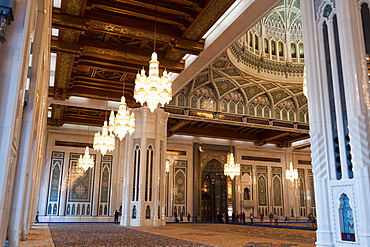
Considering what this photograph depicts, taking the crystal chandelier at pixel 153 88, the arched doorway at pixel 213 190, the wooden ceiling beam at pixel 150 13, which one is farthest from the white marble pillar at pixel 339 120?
the arched doorway at pixel 213 190

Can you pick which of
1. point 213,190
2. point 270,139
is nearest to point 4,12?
point 213,190

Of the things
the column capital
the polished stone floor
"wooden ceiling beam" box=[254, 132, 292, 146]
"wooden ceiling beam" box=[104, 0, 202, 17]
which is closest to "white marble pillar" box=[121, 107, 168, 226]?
the polished stone floor

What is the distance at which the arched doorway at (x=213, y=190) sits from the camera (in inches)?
723

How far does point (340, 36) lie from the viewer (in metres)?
4.21

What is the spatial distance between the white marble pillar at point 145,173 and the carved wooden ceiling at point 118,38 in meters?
1.46

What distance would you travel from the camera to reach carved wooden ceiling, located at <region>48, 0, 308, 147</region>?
7.05 metres

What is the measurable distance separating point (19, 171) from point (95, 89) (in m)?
7.74

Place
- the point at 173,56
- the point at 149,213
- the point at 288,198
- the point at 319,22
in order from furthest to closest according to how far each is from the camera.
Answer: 1. the point at 288,198
2. the point at 149,213
3. the point at 173,56
4. the point at 319,22

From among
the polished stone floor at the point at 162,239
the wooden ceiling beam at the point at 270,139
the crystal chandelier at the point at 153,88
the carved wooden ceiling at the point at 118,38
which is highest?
the carved wooden ceiling at the point at 118,38

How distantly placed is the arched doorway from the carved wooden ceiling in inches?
324

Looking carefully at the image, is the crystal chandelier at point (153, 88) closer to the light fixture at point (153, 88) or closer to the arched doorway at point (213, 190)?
the light fixture at point (153, 88)

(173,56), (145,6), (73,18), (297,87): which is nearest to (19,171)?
(73,18)

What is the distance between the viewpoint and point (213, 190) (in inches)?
735

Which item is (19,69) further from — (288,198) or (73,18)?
(288,198)
